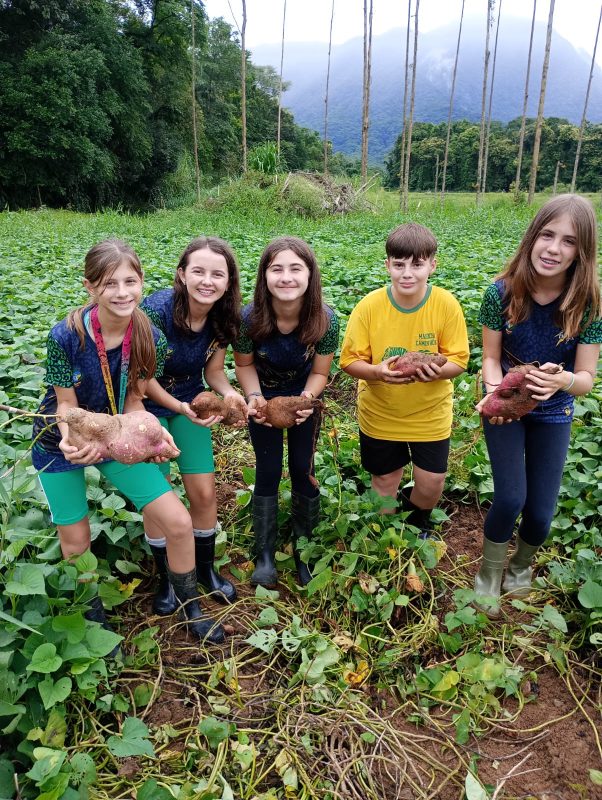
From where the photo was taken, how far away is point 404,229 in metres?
2.19

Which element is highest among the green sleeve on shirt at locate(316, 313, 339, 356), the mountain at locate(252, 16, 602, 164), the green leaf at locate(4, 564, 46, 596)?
the mountain at locate(252, 16, 602, 164)

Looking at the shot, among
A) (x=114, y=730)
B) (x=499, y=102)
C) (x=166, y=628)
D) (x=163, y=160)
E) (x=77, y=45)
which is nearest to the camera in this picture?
(x=114, y=730)

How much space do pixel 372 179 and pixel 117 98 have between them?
1157 centimetres

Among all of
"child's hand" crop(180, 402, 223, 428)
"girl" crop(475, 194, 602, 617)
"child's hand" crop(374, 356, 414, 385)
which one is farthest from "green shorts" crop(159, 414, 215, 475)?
"girl" crop(475, 194, 602, 617)

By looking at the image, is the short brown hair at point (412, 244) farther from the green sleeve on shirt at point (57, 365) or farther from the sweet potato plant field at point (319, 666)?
the green sleeve on shirt at point (57, 365)

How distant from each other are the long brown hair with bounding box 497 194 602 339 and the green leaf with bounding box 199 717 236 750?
5.47 ft

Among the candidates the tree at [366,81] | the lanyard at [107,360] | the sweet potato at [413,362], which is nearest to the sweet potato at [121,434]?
the lanyard at [107,360]

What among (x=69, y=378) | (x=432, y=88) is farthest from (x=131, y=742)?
(x=432, y=88)

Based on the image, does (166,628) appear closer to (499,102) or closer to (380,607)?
(380,607)

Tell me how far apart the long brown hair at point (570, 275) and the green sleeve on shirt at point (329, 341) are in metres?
0.66

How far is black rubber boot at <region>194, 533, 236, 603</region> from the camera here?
2.28m

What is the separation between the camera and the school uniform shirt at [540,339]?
201cm

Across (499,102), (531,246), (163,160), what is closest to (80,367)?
(531,246)

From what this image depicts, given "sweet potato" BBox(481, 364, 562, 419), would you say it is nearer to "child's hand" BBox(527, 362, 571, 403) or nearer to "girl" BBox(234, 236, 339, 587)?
"child's hand" BBox(527, 362, 571, 403)
